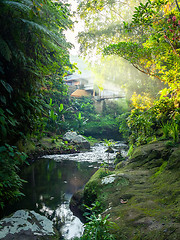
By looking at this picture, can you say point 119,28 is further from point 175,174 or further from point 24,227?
point 24,227

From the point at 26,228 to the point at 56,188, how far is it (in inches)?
81.1

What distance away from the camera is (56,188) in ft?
14.9

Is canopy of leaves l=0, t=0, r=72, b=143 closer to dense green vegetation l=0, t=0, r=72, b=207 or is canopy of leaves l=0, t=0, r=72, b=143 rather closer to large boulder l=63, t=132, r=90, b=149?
dense green vegetation l=0, t=0, r=72, b=207

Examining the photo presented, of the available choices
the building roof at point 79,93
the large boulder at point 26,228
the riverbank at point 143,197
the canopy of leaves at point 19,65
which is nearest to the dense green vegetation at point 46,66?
the canopy of leaves at point 19,65

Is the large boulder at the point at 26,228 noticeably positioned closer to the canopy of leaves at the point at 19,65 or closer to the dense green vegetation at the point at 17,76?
the dense green vegetation at the point at 17,76

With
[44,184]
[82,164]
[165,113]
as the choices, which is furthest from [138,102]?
[44,184]

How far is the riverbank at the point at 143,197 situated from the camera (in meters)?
1.67

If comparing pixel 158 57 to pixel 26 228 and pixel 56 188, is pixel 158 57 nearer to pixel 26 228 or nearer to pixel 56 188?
pixel 56 188

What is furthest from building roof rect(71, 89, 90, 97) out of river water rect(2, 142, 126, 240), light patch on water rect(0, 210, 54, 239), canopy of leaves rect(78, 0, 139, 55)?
light patch on water rect(0, 210, 54, 239)

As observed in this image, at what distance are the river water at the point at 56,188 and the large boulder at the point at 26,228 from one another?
0.27m

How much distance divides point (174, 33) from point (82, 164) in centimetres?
556

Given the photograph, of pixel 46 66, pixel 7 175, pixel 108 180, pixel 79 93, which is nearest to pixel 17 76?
pixel 46 66

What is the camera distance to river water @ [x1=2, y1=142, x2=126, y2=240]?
3.07 metres

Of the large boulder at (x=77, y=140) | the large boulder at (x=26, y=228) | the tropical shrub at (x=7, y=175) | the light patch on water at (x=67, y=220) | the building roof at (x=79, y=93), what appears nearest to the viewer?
the large boulder at (x=26, y=228)
